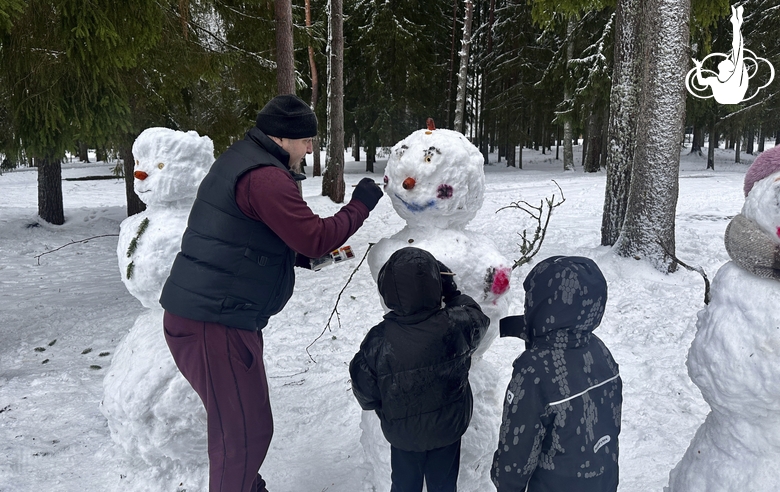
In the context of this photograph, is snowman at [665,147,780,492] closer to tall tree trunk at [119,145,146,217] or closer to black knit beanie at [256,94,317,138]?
black knit beanie at [256,94,317,138]

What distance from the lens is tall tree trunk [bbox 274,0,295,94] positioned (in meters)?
7.52

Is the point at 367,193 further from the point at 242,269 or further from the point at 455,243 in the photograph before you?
the point at 242,269

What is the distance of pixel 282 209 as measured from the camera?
216 cm

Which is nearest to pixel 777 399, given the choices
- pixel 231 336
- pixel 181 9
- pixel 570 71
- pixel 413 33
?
pixel 231 336

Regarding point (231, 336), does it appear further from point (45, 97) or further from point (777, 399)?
point (45, 97)

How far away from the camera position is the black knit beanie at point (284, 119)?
2.38 m

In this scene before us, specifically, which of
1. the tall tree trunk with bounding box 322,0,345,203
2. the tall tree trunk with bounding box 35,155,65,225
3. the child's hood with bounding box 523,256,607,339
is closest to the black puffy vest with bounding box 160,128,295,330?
the child's hood with bounding box 523,256,607,339

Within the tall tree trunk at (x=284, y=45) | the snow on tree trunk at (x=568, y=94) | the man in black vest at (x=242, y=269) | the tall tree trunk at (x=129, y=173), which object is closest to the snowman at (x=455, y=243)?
the man in black vest at (x=242, y=269)

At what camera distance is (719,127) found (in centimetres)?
1800

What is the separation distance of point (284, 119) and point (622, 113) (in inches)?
218

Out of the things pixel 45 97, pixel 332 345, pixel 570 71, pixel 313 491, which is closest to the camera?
pixel 313 491

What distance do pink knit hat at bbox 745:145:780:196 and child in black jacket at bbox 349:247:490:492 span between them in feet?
4.23

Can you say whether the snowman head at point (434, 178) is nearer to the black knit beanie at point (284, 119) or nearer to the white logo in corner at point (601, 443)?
the black knit beanie at point (284, 119)

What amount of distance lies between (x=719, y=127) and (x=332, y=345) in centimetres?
1858
